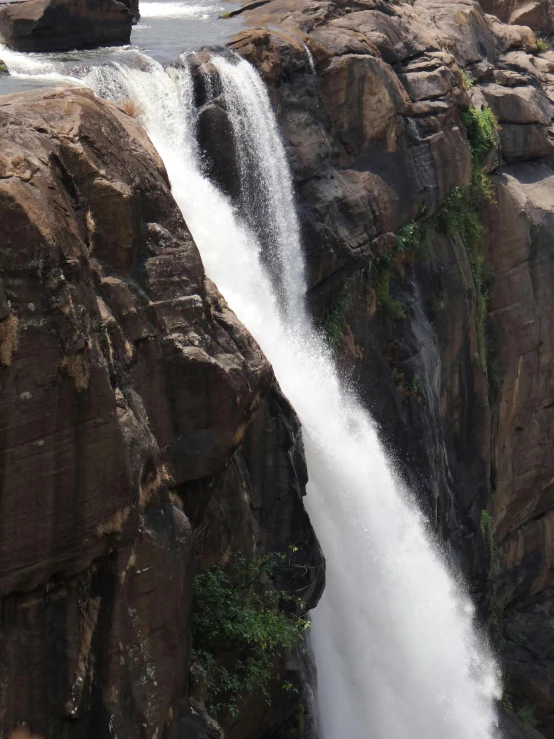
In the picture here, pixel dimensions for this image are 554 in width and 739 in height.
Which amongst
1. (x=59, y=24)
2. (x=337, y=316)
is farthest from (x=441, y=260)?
(x=59, y=24)

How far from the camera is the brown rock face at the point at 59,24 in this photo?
58.3ft

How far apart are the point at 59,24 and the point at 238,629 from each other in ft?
37.9

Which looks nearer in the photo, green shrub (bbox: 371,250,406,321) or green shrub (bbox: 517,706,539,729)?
green shrub (bbox: 371,250,406,321)

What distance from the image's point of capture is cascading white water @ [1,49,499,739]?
45.3 ft

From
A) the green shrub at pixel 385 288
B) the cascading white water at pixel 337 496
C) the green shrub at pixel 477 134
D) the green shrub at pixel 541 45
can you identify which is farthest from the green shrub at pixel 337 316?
the green shrub at pixel 541 45

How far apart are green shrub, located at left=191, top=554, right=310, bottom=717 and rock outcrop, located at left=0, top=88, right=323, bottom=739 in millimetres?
429

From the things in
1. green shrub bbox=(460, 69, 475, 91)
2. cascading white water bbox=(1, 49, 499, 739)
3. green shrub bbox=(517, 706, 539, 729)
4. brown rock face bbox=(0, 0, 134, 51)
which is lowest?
green shrub bbox=(517, 706, 539, 729)

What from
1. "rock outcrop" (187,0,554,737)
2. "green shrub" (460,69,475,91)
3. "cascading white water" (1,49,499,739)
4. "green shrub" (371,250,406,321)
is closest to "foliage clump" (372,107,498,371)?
"rock outcrop" (187,0,554,737)

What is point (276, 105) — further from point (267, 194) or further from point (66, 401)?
point (66, 401)

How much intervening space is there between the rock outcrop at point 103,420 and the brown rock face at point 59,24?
8.30m

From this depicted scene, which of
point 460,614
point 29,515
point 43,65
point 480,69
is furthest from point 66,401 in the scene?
point 480,69

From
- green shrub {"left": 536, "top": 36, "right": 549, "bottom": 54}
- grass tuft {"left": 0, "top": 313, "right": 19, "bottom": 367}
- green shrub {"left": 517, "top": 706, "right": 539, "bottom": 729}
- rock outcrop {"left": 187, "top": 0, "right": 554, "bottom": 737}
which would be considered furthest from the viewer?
green shrub {"left": 536, "top": 36, "right": 549, "bottom": 54}

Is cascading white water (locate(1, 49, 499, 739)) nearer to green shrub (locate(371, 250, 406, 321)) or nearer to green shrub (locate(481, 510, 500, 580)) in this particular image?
green shrub (locate(371, 250, 406, 321))

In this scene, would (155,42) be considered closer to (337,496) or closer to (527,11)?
(337,496)
